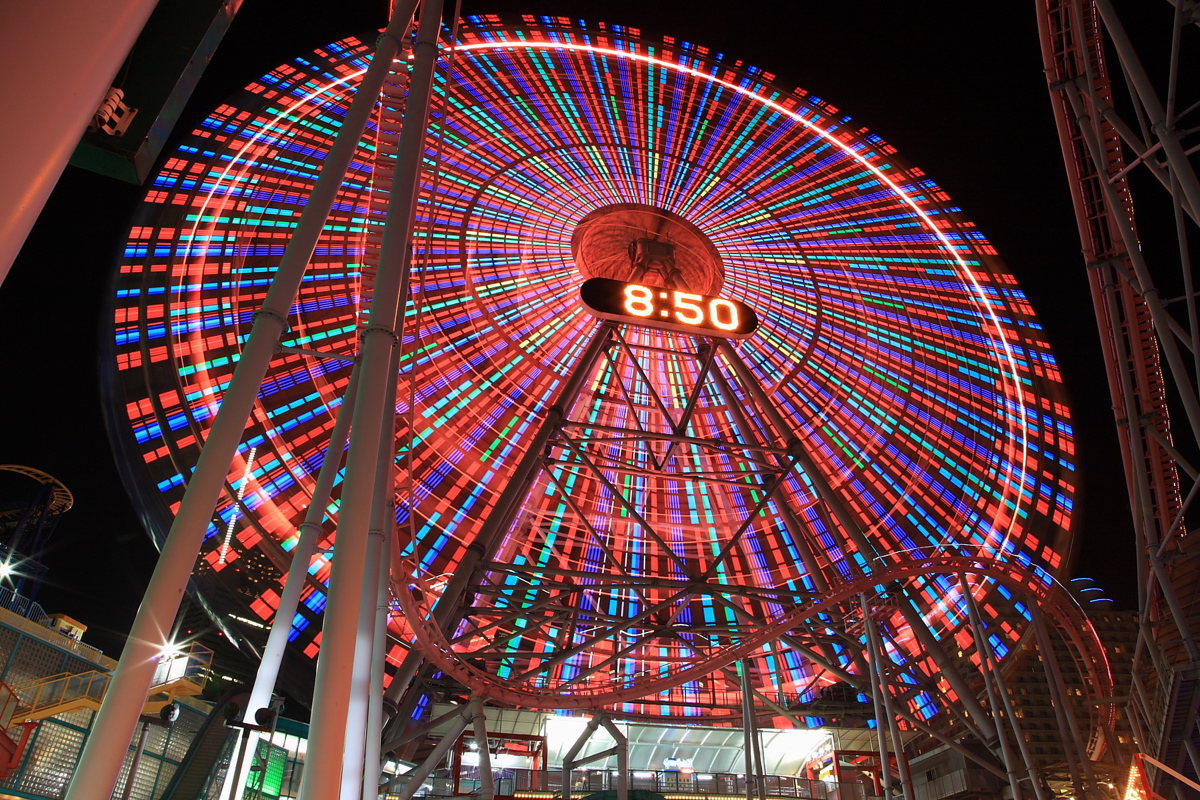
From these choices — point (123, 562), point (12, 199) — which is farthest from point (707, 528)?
point (12, 199)

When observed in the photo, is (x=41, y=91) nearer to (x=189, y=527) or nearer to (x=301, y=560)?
(x=189, y=527)

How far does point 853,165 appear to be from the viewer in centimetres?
2142

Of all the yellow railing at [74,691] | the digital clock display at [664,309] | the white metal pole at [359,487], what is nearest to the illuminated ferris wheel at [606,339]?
the yellow railing at [74,691]

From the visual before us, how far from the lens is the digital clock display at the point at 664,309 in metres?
13.7

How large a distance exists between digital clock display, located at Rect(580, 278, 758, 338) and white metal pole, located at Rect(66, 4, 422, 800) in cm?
712

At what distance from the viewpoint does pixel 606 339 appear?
19594 mm

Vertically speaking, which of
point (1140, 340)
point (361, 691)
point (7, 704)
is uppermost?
point (1140, 340)

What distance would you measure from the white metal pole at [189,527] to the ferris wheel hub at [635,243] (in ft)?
42.8

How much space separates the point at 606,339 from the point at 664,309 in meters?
5.85

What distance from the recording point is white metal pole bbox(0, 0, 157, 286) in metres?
1.20

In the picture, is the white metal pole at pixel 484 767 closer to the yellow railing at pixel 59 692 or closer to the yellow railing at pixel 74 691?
the yellow railing at pixel 74 691

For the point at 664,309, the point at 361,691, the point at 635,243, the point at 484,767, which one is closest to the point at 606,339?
the point at 635,243

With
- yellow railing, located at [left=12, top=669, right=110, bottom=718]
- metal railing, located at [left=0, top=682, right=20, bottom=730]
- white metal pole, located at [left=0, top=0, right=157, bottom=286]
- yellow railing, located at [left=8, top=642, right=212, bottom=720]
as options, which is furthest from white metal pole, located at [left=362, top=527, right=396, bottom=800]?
white metal pole, located at [left=0, top=0, right=157, bottom=286]

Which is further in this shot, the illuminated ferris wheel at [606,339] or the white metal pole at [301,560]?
the illuminated ferris wheel at [606,339]
